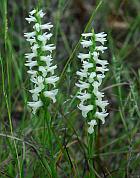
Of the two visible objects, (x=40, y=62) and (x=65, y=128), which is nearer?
(x=40, y=62)

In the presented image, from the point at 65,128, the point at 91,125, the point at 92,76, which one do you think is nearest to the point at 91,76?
the point at 92,76

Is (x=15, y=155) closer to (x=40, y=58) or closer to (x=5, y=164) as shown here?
(x=5, y=164)

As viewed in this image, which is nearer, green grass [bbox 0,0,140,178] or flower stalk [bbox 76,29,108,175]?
flower stalk [bbox 76,29,108,175]

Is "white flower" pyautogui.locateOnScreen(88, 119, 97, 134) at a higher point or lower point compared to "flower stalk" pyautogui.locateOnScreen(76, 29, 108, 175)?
lower

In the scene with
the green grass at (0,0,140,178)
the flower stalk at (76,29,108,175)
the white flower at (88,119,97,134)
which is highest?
the flower stalk at (76,29,108,175)

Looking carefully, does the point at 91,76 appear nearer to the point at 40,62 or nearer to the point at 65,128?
the point at 40,62

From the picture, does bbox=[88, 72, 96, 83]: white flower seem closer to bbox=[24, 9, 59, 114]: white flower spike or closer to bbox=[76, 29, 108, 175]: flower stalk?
bbox=[76, 29, 108, 175]: flower stalk

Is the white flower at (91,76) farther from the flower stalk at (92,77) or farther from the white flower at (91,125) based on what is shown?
the white flower at (91,125)

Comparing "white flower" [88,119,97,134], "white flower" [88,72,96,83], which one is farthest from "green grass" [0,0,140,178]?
"white flower" [88,72,96,83]

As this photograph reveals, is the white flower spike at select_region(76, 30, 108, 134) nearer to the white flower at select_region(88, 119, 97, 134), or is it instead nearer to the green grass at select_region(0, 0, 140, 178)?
the white flower at select_region(88, 119, 97, 134)

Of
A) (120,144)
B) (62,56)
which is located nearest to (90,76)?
A: (120,144)

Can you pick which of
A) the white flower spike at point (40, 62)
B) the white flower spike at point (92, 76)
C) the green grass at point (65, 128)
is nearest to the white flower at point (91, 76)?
the white flower spike at point (92, 76)
